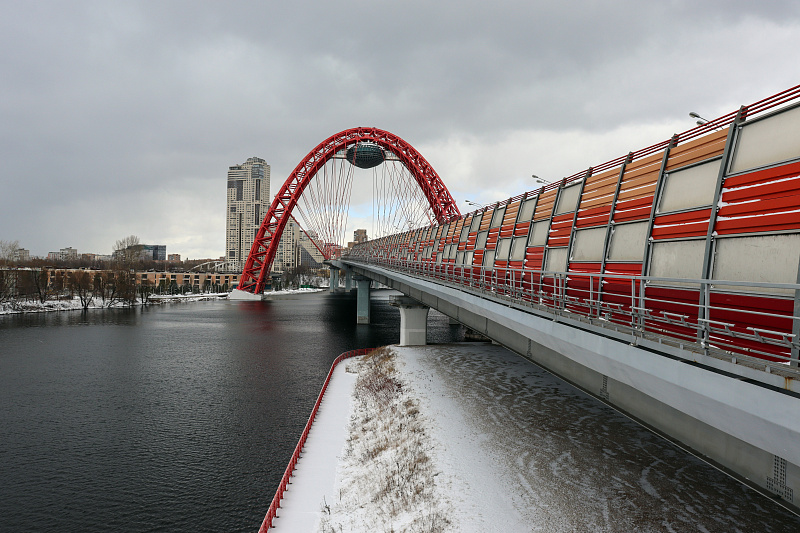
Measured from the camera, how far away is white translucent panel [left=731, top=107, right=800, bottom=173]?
721 centimetres

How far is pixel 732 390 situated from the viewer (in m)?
5.58

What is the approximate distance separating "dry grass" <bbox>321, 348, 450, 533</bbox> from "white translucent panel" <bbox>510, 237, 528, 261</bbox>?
23.0 feet

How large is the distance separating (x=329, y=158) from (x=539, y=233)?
2636 inches

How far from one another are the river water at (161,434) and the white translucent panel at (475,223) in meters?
8.40

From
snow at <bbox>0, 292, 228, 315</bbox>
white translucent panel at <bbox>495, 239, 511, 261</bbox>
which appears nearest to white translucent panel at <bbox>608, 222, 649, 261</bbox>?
white translucent panel at <bbox>495, 239, 511, 261</bbox>

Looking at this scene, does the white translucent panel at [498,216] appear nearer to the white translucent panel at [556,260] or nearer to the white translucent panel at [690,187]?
the white translucent panel at [556,260]

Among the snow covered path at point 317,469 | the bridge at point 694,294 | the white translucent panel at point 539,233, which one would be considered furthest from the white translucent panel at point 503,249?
the snow covered path at point 317,469

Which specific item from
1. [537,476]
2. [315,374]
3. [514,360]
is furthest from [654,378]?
[315,374]

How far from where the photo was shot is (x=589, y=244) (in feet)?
41.5

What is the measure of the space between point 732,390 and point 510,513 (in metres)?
5.92

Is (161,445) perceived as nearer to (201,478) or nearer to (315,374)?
(201,478)

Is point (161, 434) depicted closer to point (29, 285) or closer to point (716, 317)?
point (716, 317)

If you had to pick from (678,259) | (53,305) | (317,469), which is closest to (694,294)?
(678,259)

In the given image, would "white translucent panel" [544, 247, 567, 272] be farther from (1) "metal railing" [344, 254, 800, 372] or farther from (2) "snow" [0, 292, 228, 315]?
(2) "snow" [0, 292, 228, 315]
